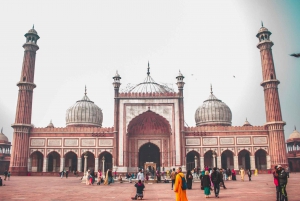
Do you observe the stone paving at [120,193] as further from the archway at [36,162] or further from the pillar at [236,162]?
the archway at [36,162]

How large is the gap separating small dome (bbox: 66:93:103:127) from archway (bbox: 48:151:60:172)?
18.4 ft

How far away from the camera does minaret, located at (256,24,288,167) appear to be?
3132 centimetres

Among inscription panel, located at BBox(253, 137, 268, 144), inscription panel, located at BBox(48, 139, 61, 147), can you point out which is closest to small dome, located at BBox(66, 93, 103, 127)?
inscription panel, located at BBox(48, 139, 61, 147)

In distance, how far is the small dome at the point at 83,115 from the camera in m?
39.4

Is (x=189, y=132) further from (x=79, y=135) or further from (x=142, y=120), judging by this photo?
(x=79, y=135)

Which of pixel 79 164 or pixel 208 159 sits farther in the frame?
pixel 208 159

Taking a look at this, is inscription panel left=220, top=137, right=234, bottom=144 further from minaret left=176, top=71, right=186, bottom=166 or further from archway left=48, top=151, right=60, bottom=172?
archway left=48, top=151, right=60, bottom=172

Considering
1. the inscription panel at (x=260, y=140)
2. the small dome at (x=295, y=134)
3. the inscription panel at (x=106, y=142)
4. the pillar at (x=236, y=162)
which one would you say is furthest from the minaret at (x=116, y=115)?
the small dome at (x=295, y=134)

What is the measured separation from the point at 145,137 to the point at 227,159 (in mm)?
9432

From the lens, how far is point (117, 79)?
111 feet

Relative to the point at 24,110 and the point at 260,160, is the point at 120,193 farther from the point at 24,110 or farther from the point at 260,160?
the point at 260,160

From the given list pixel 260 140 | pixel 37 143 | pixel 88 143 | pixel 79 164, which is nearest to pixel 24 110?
pixel 37 143

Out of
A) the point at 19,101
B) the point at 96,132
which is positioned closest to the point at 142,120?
the point at 96,132

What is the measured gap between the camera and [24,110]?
32688 mm
